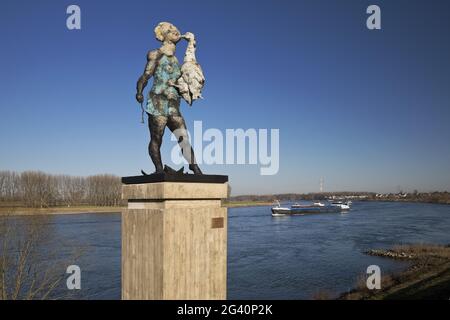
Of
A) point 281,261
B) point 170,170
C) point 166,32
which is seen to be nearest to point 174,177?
point 170,170

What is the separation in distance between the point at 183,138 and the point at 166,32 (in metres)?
1.33

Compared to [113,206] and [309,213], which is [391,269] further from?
[113,206]

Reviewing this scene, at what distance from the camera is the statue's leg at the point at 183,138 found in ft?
15.9

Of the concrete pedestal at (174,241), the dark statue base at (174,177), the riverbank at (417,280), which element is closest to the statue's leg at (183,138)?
the dark statue base at (174,177)

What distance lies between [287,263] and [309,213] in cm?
5539

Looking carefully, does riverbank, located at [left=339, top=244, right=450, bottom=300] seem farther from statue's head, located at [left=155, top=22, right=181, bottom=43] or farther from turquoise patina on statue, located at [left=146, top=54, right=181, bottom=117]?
statue's head, located at [left=155, top=22, right=181, bottom=43]

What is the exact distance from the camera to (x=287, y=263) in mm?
24109

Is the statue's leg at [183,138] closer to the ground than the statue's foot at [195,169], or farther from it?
farther from it

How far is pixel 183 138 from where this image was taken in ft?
16.3

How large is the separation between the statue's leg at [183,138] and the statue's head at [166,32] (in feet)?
3.22

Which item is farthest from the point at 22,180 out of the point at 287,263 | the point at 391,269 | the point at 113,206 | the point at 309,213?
the point at 391,269

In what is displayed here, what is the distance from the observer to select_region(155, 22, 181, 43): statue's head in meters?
4.87

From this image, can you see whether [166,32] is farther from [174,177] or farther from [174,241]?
Result: [174,241]

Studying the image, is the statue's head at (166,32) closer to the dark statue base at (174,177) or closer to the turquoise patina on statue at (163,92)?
the turquoise patina on statue at (163,92)
